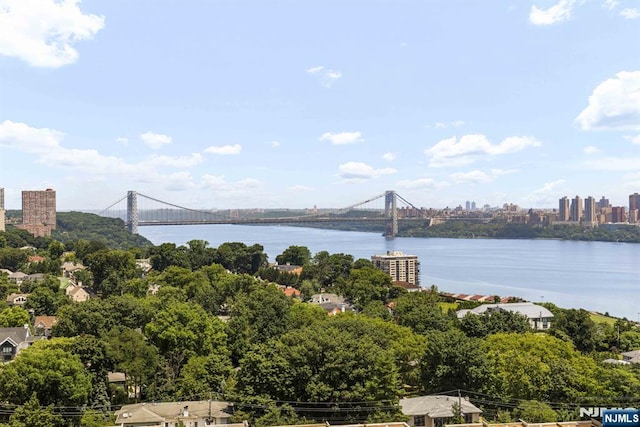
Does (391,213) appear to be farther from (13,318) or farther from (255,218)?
(13,318)

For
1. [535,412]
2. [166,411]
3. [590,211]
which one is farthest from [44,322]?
[590,211]

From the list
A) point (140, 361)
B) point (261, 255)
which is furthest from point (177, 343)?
point (261, 255)

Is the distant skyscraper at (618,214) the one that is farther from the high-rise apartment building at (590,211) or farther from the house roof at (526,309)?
the house roof at (526,309)

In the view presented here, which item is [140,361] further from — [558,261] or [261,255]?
[558,261]

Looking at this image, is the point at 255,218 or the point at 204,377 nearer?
the point at 204,377

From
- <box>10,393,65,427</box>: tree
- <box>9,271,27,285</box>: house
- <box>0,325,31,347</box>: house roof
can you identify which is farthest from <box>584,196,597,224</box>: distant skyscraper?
<box>10,393,65,427</box>: tree

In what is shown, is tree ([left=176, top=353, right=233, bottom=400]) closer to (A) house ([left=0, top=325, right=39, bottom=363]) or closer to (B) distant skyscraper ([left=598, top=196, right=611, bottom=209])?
(A) house ([left=0, top=325, right=39, bottom=363])

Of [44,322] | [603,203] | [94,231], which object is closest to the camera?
[44,322]
